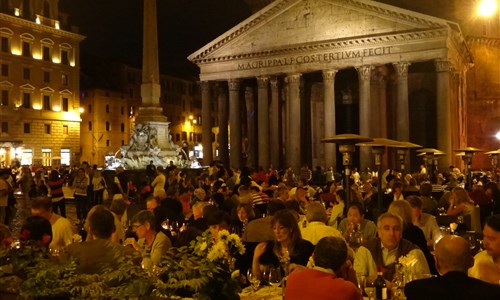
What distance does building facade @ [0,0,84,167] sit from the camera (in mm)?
48375

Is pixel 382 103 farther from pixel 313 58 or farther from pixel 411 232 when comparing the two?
pixel 411 232

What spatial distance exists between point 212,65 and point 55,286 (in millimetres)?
37055

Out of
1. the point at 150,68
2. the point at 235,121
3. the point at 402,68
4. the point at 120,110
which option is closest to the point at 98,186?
the point at 150,68

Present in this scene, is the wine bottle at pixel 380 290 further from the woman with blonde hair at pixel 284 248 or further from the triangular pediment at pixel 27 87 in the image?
the triangular pediment at pixel 27 87

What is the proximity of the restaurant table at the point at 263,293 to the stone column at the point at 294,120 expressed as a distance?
31.5m

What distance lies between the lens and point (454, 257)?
13.1 feet

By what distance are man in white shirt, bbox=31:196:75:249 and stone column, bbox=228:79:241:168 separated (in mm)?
31773

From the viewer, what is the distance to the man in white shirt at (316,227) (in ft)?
23.2

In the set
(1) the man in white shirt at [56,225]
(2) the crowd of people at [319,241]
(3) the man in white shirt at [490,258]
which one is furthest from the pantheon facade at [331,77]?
(3) the man in white shirt at [490,258]

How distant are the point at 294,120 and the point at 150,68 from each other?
15286 mm

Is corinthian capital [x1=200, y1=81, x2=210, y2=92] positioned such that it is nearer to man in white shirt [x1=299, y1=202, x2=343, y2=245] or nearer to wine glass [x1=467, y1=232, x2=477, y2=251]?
man in white shirt [x1=299, y1=202, x2=343, y2=245]

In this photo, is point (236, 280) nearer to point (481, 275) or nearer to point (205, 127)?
point (481, 275)

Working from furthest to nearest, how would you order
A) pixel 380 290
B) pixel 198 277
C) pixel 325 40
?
1. pixel 325 40
2. pixel 380 290
3. pixel 198 277

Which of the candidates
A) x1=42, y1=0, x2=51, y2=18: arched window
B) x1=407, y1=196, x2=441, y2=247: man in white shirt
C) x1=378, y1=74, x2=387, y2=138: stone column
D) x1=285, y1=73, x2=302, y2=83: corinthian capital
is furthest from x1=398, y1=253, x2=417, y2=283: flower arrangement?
x1=42, y1=0, x2=51, y2=18: arched window
